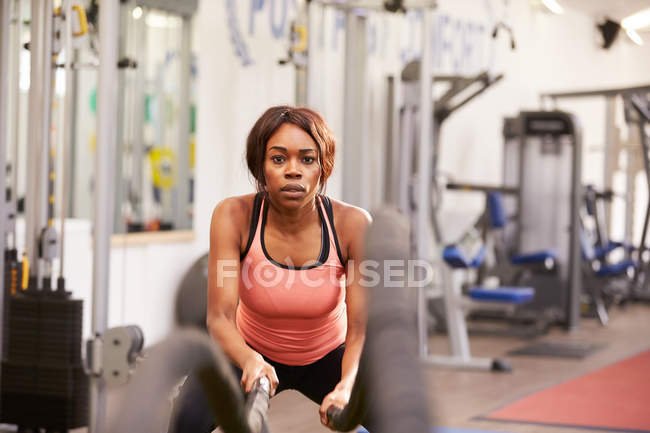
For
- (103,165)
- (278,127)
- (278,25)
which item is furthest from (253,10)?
(278,127)

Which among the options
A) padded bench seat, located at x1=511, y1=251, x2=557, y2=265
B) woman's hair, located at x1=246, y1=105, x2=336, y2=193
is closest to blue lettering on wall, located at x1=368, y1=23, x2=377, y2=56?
padded bench seat, located at x1=511, y1=251, x2=557, y2=265

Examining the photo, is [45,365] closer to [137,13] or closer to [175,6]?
[137,13]

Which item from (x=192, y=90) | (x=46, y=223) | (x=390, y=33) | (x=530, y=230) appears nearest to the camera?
(x=46, y=223)

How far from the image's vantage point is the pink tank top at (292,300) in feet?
5.79

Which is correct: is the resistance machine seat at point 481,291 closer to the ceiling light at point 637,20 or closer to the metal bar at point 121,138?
the metal bar at point 121,138

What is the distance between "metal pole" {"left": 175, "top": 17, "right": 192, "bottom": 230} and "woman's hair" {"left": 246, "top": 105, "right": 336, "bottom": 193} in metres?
3.05

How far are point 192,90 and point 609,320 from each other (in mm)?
3992

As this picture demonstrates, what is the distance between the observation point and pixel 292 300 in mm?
1779

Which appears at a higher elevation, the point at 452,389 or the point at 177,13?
the point at 177,13

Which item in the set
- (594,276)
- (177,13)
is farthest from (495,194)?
(177,13)

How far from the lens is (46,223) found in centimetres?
324

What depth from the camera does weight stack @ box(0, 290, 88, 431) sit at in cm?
313

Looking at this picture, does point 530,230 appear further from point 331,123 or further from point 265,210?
point 265,210

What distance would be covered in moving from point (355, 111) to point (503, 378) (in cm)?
165
